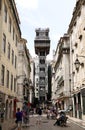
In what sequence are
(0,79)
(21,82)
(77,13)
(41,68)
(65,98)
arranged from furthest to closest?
(41,68), (65,98), (21,82), (77,13), (0,79)

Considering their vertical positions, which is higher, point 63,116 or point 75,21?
point 75,21

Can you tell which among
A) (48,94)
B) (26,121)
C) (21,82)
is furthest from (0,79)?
(48,94)

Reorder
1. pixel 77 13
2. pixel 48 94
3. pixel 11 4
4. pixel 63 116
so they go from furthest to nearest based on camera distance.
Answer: pixel 48 94 → pixel 77 13 → pixel 11 4 → pixel 63 116

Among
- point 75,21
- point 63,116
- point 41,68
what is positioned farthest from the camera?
point 41,68

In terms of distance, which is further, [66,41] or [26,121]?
[66,41]

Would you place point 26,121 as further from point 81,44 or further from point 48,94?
point 48,94

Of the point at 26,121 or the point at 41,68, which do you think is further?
the point at 41,68

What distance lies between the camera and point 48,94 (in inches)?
5940

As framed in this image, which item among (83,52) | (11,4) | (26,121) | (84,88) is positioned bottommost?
(26,121)

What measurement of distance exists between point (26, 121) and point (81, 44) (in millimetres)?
12839

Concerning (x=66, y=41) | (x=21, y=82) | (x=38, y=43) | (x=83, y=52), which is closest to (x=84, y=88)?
(x=83, y=52)

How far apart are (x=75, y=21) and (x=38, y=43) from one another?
5584 inches

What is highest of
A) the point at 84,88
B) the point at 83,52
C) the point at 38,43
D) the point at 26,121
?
the point at 38,43

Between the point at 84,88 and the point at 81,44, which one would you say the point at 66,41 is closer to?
the point at 81,44
